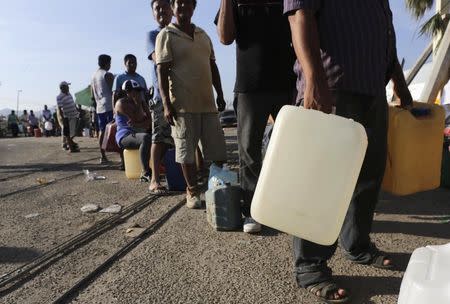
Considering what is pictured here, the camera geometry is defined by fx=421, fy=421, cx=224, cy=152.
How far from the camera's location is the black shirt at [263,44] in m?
2.99

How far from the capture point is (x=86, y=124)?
→ 2348 cm

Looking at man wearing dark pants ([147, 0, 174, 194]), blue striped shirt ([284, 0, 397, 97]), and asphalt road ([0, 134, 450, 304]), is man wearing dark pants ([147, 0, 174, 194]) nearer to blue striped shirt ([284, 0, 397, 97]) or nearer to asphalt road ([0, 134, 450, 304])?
asphalt road ([0, 134, 450, 304])

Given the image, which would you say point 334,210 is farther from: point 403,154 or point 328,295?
point 403,154

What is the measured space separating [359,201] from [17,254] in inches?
88.7

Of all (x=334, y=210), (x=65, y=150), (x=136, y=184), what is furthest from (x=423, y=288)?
(x=65, y=150)

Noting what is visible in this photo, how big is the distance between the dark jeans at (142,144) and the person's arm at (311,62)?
3.45 meters

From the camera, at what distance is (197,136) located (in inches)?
154

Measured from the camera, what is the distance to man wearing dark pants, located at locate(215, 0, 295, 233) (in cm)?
299

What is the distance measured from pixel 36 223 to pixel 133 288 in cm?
175

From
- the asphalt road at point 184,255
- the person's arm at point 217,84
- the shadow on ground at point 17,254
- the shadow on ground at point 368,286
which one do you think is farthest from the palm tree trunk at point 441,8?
the shadow on ground at point 17,254

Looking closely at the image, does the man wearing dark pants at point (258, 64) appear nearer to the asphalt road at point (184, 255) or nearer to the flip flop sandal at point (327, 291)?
the asphalt road at point (184, 255)

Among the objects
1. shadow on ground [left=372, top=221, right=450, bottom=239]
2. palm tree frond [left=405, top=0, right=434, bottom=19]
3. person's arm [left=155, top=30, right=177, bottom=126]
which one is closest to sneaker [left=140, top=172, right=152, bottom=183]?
person's arm [left=155, top=30, right=177, bottom=126]

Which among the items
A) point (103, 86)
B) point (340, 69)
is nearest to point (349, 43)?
point (340, 69)

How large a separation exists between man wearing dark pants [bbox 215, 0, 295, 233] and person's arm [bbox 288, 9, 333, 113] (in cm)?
109
